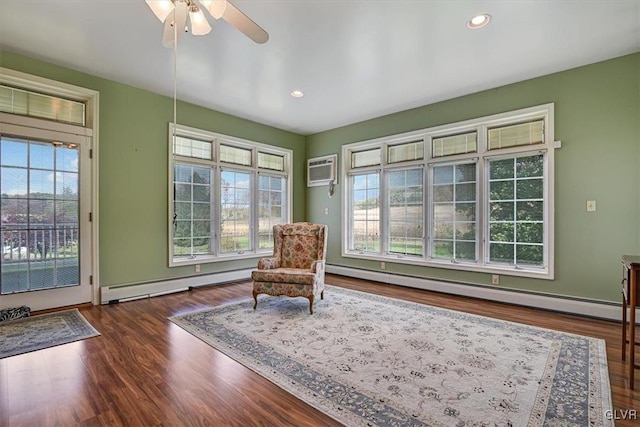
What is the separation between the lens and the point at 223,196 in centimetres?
507

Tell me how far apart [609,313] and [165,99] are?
6221 mm

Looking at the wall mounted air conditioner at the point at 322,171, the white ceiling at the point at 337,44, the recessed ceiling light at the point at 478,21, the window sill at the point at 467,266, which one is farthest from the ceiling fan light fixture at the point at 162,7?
the window sill at the point at 467,266

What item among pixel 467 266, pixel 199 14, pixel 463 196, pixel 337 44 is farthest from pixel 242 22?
pixel 467 266

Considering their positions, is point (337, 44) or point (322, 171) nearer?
point (337, 44)

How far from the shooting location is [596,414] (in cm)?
168

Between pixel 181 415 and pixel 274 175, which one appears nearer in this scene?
pixel 181 415

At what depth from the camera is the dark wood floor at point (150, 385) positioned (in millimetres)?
1664

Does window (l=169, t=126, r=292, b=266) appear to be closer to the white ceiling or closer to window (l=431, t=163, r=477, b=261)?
the white ceiling

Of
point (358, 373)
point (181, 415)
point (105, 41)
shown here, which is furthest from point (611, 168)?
point (105, 41)

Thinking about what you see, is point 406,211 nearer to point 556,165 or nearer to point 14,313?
point 556,165

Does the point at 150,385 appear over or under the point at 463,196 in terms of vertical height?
under

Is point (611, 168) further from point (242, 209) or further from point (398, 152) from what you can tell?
point (242, 209)

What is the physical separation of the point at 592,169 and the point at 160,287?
571cm

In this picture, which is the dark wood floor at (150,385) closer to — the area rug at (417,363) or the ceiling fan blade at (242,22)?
the area rug at (417,363)
